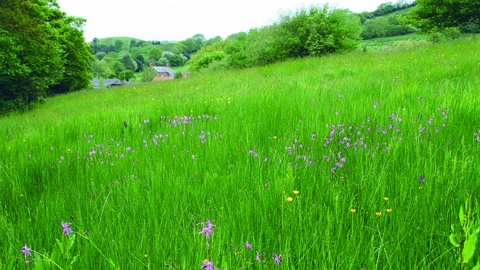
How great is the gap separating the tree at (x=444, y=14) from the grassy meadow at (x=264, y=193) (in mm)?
20594

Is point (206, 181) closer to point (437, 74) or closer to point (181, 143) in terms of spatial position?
point (181, 143)

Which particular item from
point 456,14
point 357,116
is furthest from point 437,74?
point 456,14

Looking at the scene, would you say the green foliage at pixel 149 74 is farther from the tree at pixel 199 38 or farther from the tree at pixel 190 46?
the tree at pixel 199 38

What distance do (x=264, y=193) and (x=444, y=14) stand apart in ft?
81.0

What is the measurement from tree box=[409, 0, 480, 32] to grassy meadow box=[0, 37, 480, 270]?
67.6ft

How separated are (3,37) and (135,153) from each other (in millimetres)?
16487

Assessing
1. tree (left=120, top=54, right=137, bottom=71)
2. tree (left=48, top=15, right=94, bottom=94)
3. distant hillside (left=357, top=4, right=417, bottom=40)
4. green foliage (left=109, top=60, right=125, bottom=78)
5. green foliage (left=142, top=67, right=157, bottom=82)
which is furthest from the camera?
tree (left=120, top=54, right=137, bottom=71)

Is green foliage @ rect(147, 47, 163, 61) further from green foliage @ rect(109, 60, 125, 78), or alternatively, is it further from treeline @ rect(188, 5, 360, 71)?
treeline @ rect(188, 5, 360, 71)

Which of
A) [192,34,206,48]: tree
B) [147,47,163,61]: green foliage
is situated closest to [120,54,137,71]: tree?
[147,47,163,61]: green foliage

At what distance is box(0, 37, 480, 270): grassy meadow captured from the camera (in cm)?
116

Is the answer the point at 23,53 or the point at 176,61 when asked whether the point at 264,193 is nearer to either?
the point at 23,53

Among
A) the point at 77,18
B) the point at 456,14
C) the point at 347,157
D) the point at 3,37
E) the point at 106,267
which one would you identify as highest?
the point at 77,18

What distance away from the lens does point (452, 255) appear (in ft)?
3.51

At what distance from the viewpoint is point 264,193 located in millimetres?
1530
